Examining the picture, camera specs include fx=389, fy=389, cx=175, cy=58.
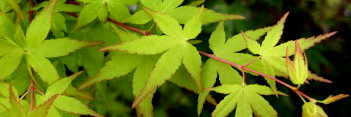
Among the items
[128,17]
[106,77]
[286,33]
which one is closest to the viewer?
[106,77]

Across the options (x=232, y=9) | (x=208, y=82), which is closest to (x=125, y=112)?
(x=232, y=9)

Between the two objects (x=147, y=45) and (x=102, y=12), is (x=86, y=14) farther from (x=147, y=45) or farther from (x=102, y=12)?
(x=147, y=45)

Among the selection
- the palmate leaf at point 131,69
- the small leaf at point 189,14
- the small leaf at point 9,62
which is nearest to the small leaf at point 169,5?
the small leaf at point 189,14

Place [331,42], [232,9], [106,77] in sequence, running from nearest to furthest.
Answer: [106,77], [232,9], [331,42]

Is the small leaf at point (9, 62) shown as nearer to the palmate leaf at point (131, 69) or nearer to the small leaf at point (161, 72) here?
the palmate leaf at point (131, 69)

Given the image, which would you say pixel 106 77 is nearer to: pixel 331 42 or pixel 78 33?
pixel 78 33

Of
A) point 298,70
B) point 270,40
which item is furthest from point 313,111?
point 270,40

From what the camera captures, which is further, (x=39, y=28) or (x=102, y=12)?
(x=102, y=12)

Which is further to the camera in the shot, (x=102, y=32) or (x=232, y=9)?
(x=232, y=9)
